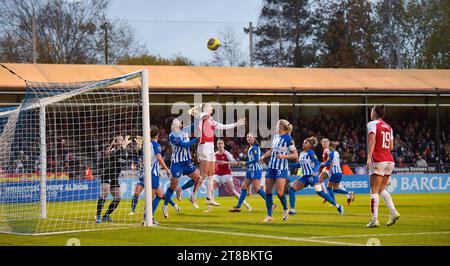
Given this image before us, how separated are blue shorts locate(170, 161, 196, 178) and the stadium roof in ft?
54.7

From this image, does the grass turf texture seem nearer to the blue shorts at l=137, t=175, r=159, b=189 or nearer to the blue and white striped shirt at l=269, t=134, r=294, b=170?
the blue shorts at l=137, t=175, r=159, b=189

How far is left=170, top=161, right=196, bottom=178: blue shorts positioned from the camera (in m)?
19.1

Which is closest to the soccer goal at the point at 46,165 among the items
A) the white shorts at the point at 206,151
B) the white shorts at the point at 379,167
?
the white shorts at the point at 206,151

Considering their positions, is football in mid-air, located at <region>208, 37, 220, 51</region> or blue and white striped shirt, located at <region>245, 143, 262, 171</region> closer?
blue and white striped shirt, located at <region>245, 143, 262, 171</region>

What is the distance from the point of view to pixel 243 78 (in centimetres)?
3978

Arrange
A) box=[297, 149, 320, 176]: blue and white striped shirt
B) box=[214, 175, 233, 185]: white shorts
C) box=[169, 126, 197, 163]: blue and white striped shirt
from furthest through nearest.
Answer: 1. box=[214, 175, 233, 185]: white shorts
2. box=[297, 149, 320, 176]: blue and white striped shirt
3. box=[169, 126, 197, 163]: blue and white striped shirt

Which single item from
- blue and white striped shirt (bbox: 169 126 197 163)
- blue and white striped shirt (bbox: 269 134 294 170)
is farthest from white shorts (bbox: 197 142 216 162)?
blue and white striped shirt (bbox: 269 134 294 170)

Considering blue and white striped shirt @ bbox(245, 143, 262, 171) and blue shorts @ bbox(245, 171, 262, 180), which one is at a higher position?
blue and white striped shirt @ bbox(245, 143, 262, 171)

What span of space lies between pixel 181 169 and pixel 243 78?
20.9m

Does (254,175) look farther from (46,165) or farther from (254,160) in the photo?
(46,165)

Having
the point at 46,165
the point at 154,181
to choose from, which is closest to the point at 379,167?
the point at 154,181

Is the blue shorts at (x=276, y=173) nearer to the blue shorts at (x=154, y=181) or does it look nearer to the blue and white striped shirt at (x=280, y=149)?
the blue and white striped shirt at (x=280, y=149)

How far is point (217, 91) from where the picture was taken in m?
37.6

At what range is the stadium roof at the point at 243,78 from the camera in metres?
37.1
